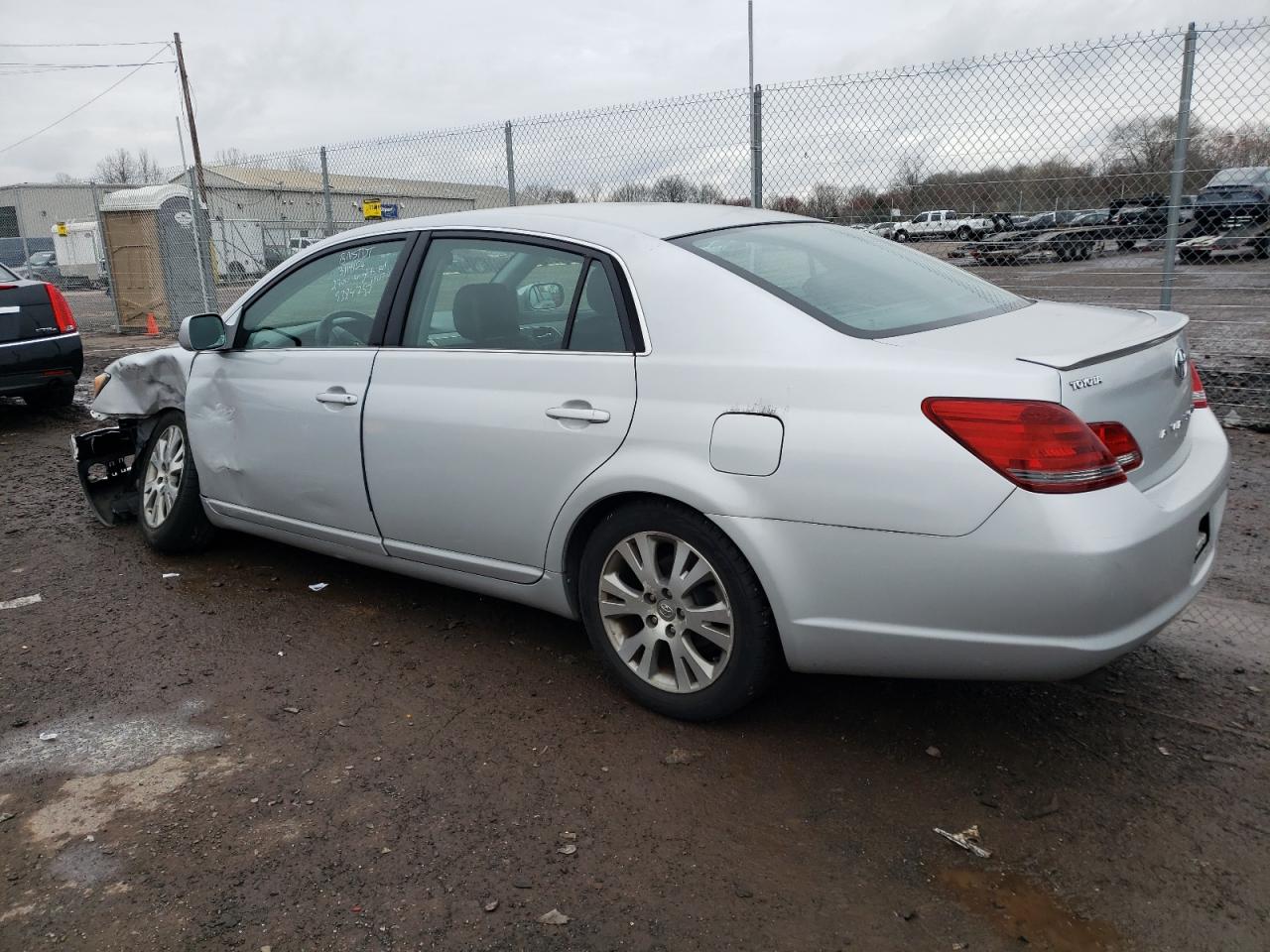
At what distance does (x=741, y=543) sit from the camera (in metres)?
2.88

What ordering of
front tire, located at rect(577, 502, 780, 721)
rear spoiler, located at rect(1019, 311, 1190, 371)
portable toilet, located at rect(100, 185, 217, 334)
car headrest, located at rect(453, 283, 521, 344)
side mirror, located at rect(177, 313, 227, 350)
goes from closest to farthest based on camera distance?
rear spoiler, located at rect(1019, 311, 1190, 371)
front tire, located at rect(577, 502, 780, 721)
car headrest, located at rect(453, 283, 521, 344)
side mirror, located at rect(177, 313, 227, 350)
portable toilet, located at rect(100, 185, 217, 334)

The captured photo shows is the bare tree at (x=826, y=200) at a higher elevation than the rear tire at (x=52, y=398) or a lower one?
higher

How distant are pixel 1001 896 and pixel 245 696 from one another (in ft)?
8.27

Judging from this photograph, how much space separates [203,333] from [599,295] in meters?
2.02

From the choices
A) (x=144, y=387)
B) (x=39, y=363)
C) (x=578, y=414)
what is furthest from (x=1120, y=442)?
(x=39, y=363)

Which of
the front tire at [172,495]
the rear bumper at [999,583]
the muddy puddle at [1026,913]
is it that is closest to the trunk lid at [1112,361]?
the rear bumper at [999,583]

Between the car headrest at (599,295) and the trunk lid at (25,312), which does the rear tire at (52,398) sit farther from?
the car headrest at (599,295)

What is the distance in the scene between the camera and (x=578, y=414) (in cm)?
322

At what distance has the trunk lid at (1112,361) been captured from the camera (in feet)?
8.56

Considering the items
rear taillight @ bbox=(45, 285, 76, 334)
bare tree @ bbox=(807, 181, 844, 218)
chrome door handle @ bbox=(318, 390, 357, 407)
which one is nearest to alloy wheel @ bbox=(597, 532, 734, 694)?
chrome door handle @ bbox=(318, 390, 357, 407)

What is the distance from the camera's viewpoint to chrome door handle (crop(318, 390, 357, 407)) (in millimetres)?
3885

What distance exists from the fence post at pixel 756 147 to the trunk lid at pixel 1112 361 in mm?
4706

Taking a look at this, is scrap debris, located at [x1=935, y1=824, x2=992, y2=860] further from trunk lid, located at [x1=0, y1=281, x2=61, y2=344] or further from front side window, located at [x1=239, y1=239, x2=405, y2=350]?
trunk lid, located at [x1=0, y1=281, x2=61, y2=344]

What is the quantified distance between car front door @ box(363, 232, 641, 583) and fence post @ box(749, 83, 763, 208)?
4.30 meters
